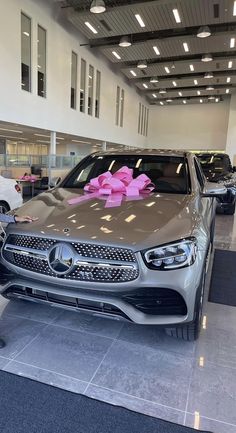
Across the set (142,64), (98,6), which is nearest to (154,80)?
(142,64)

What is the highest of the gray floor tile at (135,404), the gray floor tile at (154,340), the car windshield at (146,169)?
the car windshield at (146,169)

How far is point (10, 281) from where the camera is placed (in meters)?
1.96

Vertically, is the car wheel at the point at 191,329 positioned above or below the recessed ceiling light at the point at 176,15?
below

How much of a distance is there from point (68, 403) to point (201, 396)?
2.24ft

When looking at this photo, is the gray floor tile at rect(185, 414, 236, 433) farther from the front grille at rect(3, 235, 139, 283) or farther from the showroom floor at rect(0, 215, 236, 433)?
the front grille at rect(3, 235, 139, 283)

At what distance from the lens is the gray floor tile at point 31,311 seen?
2.39 m

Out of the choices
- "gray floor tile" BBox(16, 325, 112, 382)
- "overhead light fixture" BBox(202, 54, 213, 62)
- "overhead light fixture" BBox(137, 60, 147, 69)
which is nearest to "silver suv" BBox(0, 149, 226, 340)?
"gray floor tile" BBox(16, 325, 112, 382)

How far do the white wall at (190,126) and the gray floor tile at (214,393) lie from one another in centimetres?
2229

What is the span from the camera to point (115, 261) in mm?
1692

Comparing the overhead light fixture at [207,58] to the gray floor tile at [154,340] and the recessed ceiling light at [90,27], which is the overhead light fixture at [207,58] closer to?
the recessed ceiling light at [90,27]

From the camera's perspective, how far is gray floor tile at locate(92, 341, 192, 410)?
1651 mm

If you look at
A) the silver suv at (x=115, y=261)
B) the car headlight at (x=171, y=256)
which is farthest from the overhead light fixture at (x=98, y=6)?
the car headlight at (x=171, y=256)

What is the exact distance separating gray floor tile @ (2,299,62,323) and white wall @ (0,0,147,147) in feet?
24.5

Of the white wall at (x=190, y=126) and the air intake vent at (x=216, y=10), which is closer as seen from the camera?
the air intake vent at (x=216, y=10)
